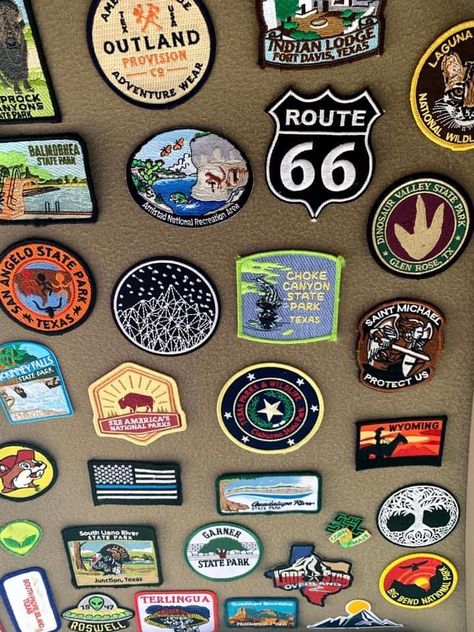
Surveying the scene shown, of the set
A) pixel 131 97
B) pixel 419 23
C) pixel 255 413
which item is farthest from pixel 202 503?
pixel 419 23

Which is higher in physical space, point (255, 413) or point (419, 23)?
point (419, 23)

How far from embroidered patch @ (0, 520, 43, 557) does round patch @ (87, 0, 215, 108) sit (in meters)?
0.63

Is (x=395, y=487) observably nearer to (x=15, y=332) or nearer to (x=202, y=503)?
(x=202, y=503)

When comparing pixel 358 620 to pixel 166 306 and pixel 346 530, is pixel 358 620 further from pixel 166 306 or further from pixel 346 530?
pixel 166 306

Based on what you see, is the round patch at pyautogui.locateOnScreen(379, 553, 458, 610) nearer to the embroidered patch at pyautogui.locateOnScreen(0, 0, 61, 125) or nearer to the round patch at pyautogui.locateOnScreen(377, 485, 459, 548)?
the round patch at pyautogui.locateOnScreen(377, 485, 459, 548)

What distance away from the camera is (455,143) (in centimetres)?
57

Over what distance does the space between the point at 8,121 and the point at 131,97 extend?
0.13m

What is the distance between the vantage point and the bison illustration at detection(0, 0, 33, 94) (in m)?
0.52

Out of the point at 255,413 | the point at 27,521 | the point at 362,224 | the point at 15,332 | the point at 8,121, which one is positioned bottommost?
the point at 27,521

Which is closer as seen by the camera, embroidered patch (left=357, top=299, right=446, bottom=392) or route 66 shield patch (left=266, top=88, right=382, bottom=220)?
route 66 shield patch (left=266, top=88, right=382, bottom=220)

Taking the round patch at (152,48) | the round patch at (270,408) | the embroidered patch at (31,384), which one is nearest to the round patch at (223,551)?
the round patch at (270,408)

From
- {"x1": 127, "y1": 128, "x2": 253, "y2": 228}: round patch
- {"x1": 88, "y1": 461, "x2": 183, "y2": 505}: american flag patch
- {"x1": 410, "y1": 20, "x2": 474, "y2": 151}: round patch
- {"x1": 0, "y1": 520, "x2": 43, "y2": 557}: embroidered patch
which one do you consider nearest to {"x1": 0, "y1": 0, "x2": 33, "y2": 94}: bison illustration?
{"x1": 127, "y1": 128, "x2": 253, "y2": 228}: round patch

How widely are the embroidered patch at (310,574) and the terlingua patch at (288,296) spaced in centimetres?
36

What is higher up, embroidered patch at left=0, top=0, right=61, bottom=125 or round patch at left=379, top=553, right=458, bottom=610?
embroidered patch at left=0, top=0, right=61, bottom=125
